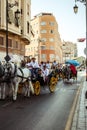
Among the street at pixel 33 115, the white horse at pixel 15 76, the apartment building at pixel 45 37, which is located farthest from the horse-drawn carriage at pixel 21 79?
the apartment building at pixel 45 37

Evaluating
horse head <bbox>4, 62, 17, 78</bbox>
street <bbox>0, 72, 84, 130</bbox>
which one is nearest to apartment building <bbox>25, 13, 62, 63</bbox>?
horse head <bbox>4, 62, 17, 78</bbox>

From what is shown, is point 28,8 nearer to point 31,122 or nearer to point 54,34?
point 31,122

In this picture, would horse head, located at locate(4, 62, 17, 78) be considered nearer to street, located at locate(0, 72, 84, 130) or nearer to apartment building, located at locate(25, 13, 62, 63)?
street, located at locate(0, 72, 84, 130)

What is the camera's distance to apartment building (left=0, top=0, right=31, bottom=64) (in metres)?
44.7

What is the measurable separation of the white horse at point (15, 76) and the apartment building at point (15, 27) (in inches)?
886

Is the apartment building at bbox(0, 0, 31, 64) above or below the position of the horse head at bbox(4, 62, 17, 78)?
above

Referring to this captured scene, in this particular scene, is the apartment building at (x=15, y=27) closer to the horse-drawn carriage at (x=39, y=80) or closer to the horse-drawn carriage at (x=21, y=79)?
the horse-drawn carriage at (x=39, y=80)

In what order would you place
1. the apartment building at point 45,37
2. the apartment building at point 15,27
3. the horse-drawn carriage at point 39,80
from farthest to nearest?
the apartment building at point 45,37 → the apartment building at point 15,27 → the horse-drawn carriage at point 39,80

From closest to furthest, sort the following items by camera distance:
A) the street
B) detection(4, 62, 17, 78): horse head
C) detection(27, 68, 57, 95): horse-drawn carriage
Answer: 1. the street
2. detection(4, 62, 17, 78): horse head
3. detection(27, 68, 57, 95): horse-drawn carriage

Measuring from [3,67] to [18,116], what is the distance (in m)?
4.84

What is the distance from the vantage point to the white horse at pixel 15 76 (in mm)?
16688

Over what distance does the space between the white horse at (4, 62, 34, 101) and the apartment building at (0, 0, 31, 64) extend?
22498 mm

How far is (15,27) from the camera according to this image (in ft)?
157

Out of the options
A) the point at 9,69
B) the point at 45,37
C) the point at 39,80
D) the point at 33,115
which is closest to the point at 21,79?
the point at 9,69
